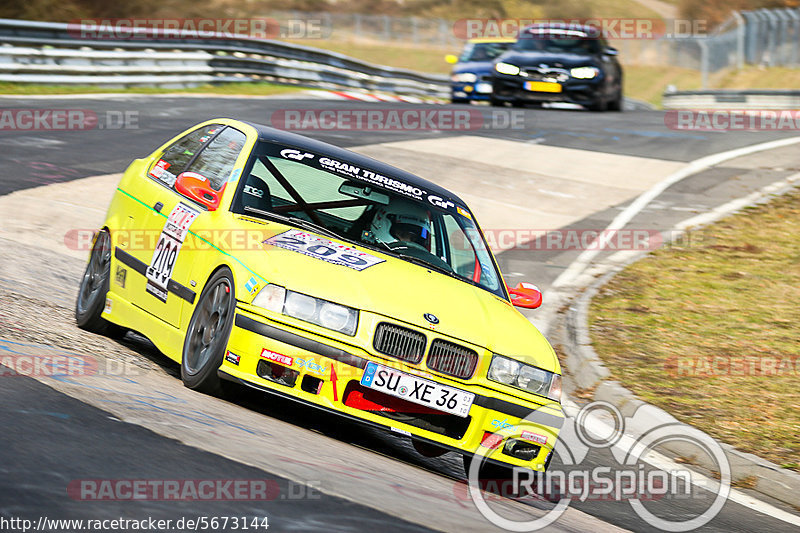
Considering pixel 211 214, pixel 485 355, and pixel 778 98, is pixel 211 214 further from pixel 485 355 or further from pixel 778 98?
pixel 778 98

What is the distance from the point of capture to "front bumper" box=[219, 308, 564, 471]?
5.58 metres

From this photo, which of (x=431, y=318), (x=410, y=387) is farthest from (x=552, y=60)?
(x=410, y=387)

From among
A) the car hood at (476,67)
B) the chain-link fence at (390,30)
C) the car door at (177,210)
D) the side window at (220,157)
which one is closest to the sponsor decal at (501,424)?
the car door at (177,210)

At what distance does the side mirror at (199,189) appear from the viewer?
665 cm

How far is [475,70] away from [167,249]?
2087 centimetres

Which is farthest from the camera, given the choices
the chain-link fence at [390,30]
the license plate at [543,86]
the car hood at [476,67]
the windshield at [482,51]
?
the chain-link fence at [390,30]

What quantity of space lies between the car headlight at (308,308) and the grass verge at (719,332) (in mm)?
3189

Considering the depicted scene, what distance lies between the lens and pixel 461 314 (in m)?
6.00

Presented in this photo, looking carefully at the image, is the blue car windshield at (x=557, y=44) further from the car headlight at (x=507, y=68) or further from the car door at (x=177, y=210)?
the car door at (x=177, y=210)

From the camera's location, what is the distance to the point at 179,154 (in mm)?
7676

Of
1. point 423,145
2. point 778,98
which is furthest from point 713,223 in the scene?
point 778,98

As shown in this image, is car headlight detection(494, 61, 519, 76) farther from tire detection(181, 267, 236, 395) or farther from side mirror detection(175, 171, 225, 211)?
tire detection(181, 267, 236, 395)

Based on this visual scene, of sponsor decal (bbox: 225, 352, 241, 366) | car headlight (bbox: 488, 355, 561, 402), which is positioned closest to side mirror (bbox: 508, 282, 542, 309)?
car headlight (bbox: 488, 355, 561, 402)

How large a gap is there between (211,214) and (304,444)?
176cm
